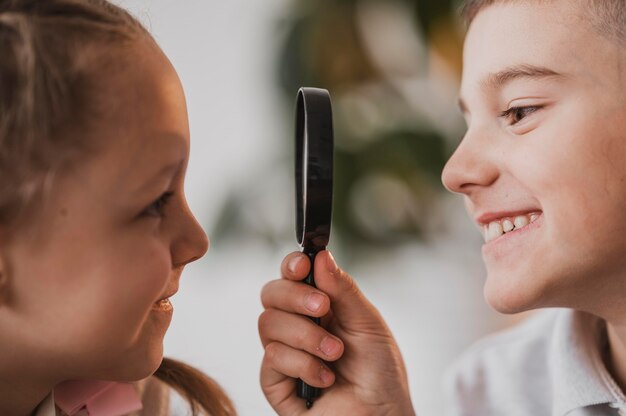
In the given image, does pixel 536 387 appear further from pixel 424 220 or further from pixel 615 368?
pixel 424 220

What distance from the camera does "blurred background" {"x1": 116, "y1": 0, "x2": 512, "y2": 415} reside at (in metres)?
1.73

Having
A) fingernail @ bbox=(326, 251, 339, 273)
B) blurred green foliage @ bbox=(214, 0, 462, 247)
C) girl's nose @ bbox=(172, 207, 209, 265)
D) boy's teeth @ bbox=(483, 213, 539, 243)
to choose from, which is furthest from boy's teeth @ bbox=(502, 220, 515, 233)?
blurred green foliage @ bbox=(214, 0, 462, 247)

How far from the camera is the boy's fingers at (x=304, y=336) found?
96cm

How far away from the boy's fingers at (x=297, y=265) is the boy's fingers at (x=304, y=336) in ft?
0.20

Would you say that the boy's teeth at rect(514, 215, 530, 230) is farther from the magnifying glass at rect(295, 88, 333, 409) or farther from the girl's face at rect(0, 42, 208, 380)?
the girl's face at rect(0, 42, 208, 380)

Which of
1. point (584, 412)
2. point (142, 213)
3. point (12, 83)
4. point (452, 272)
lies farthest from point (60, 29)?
point (452, 272)

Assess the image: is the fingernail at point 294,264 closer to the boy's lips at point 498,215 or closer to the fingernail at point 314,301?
the fingernail at point 314,301

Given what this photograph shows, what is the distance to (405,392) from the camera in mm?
1065

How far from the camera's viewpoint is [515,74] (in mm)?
958

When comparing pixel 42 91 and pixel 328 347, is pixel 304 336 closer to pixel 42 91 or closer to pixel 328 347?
pixel 328 347

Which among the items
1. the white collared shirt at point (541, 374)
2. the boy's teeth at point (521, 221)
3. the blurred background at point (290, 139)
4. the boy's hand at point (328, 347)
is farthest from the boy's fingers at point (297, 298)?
the blurred background at point (290, 139)

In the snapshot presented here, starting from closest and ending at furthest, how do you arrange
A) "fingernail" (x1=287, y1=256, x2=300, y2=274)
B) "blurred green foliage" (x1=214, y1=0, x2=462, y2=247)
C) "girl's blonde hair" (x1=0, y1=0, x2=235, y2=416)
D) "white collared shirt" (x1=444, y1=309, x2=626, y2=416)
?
"girl's blonde hair" (x1=0, y1=0, x2=235, y2=416) → "fingernail" (x1=287, y1=256, x2=300, y2=274) → "white collared shirt" (x1=444, y1=309, x2=626, y2=416) → "blurred green foliage" (x1=214, y1=0, x2=462, y2=247)

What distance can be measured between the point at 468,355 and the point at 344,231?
433 millimetres

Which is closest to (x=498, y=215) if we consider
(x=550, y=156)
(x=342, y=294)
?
(x=550, y=156)
